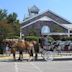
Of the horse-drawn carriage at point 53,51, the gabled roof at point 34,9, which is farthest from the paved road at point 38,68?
the gabled roof at point 34,9

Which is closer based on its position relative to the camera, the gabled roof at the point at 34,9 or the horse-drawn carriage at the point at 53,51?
the horse-drawn carriage at the point at 53,51

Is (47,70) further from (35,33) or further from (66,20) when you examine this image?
(66,20)

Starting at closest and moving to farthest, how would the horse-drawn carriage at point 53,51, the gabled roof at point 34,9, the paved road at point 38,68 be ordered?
the paved road at point 38,68
the horse-drawn carriage at point 53,51
the gabled roof at point 34,9

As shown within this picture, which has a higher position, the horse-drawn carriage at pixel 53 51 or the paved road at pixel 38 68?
the horse-drawn carriage at pixel 53 51

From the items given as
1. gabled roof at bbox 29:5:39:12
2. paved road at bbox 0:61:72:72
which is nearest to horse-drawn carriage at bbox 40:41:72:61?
paved road at bbox 0:61:72:72

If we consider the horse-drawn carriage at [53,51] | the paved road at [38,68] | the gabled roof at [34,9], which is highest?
the gabled roof at [34,9]

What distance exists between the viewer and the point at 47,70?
19.4 metres

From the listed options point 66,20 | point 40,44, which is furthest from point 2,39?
point 66,20

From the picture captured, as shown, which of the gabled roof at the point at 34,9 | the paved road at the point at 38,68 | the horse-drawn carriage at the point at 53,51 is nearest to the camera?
the paved road at the point at 38,68

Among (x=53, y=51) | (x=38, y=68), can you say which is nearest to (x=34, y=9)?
(x=53, y=51)

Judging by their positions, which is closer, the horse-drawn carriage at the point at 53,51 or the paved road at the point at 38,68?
the paved road at the point at 38,68

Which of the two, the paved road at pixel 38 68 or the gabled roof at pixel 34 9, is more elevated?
the gabled roof at pixel 34 9

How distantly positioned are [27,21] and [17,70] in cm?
7176

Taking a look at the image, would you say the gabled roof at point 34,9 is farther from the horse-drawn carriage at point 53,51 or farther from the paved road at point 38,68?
the paved road at point 38,68
